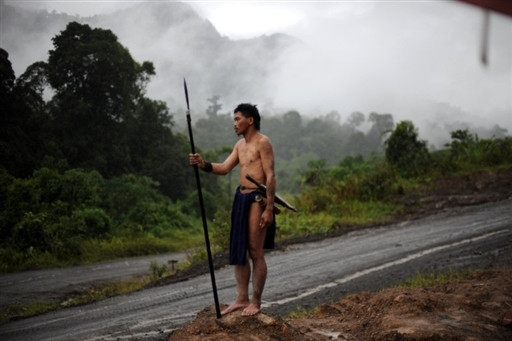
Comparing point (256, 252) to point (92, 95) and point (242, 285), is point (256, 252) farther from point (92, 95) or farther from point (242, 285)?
point (92, 95)

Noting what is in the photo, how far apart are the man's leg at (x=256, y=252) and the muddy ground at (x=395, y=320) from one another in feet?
0.43

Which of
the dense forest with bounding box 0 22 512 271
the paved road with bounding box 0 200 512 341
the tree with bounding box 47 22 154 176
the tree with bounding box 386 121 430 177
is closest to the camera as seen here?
the paved road with bounding box 0 200 512 341

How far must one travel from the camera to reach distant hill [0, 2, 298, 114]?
1033 inches

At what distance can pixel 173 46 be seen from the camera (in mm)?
52625

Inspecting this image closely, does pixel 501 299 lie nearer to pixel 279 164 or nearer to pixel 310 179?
pixel 310 179

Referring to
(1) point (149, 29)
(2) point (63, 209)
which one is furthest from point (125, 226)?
(1) point (149, 29)

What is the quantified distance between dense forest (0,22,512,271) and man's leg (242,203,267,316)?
9.13m

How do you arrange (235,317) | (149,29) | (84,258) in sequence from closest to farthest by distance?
1. (235,317)
2. (84,258)
3. (149,29)

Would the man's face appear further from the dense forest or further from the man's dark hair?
the dense forest

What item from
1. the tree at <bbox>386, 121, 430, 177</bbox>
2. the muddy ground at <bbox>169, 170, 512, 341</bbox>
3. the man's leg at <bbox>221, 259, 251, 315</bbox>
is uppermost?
the tree at <bbox>386, 121, 430, 177</bbox>

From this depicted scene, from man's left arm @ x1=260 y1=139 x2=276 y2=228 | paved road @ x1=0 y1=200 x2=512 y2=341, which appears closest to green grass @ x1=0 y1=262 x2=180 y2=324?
paved road @ x1=0 y1=200 x2=512 y2=341

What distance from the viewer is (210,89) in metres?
94.7

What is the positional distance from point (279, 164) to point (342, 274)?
47179 millimetres

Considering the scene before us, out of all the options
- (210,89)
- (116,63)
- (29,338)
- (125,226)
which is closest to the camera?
(29,338)
